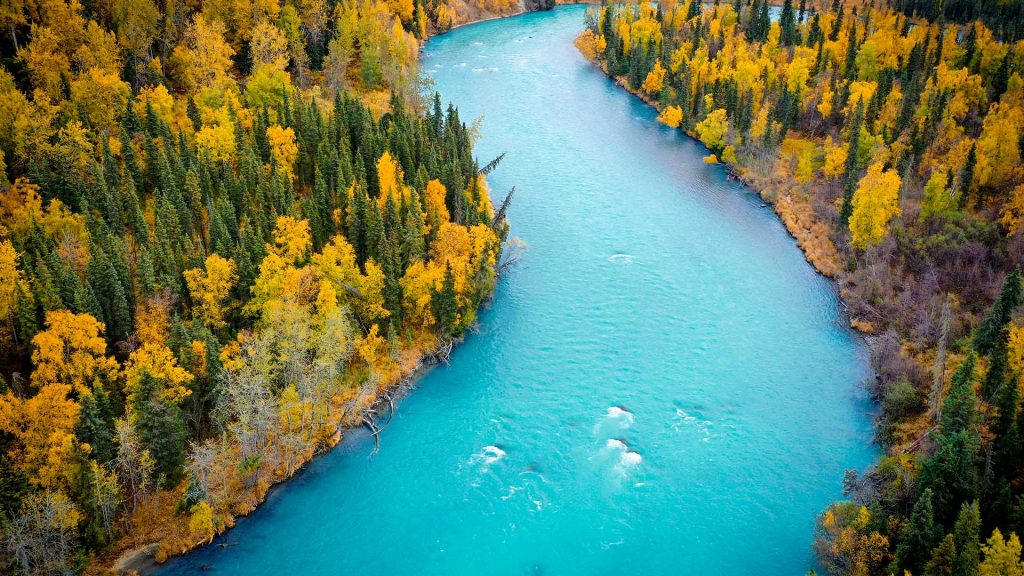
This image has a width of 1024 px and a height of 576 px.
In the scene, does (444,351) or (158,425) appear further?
(444,351)

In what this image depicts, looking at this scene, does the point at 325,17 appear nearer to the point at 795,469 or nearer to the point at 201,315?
the point at 201,315

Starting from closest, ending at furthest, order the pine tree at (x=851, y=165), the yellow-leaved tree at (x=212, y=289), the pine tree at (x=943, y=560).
Result: the pine tree at (x=943, y=560) → the yellow-leaved tree at (x=212, y=289) → the pine tree at (x=851, y=165)

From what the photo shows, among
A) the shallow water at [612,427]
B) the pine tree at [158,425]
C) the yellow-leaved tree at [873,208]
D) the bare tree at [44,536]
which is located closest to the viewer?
the bare tree at [44,536]

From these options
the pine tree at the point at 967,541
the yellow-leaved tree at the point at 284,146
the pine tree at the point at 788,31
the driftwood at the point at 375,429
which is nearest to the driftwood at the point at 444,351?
the driftwood at the point at 375,429

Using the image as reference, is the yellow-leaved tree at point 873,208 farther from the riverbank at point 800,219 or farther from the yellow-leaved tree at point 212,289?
the yellow-leaved tree at point 212,289

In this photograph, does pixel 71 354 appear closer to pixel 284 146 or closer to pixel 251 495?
pixel 251 495

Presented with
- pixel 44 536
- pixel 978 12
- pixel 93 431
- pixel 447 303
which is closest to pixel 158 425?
pixel 93 431

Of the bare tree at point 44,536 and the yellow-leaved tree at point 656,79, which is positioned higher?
the yellow-leaved tree at point 656,79
